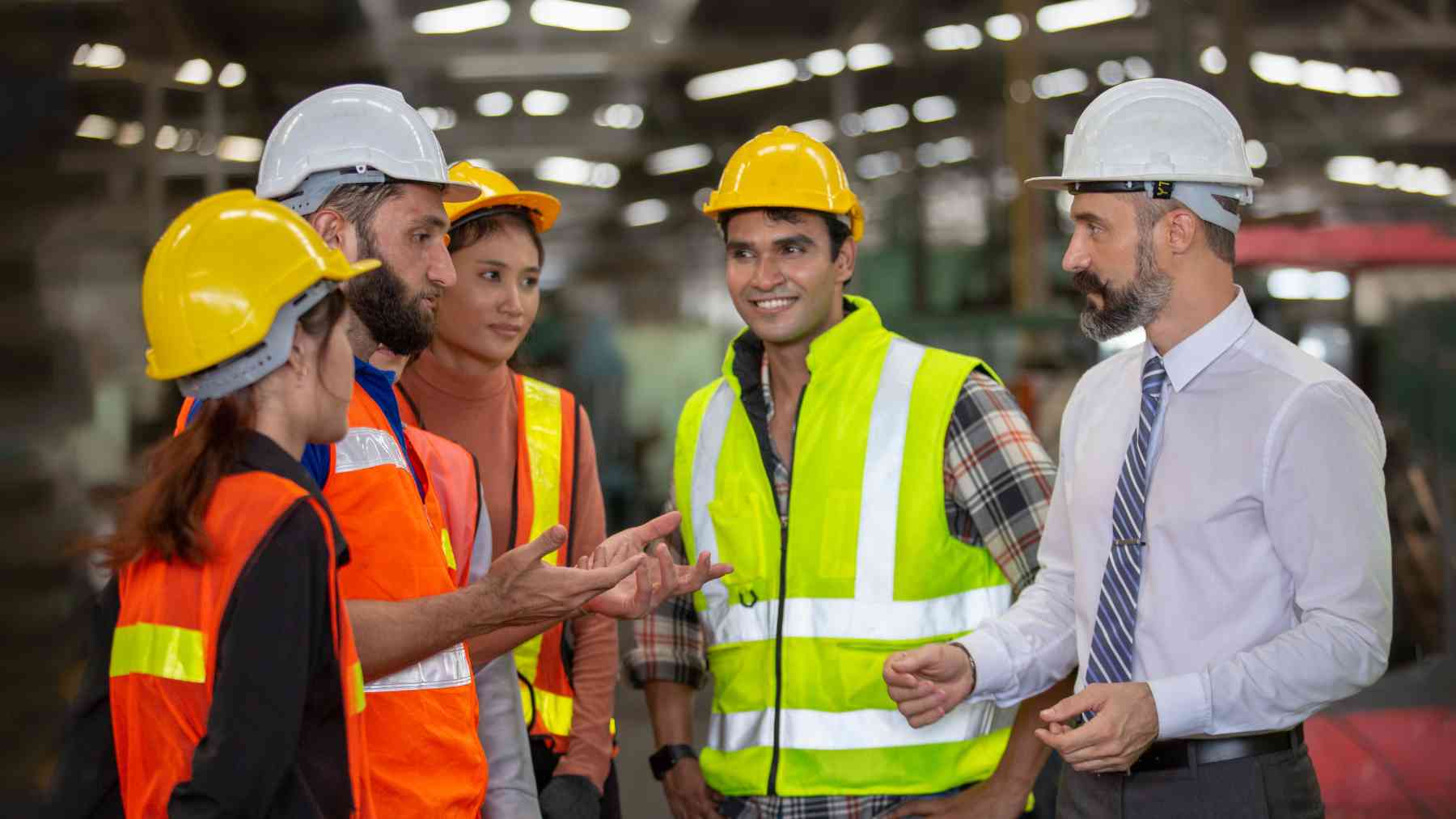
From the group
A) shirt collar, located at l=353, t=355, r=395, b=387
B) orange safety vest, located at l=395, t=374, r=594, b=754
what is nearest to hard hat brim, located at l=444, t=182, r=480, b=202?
shirt collar, located at l=353, t=355, r=395, b=387

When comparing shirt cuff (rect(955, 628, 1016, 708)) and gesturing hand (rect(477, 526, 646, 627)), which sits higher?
gesturing hand (rect(477, 526, 646, 627))

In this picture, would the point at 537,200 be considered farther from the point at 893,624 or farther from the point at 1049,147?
the point at 1049,147

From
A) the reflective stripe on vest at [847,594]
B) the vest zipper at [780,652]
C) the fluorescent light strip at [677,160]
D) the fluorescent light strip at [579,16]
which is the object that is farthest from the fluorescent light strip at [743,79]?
the vest zipper at [780,652]

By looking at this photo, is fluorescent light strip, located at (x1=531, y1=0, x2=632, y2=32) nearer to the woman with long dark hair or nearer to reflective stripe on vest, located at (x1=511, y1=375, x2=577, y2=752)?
reflective stripe on vest, located at (x1=511, y1=375, x2=577, y2=752)

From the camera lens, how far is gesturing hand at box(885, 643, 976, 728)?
2.24 metres

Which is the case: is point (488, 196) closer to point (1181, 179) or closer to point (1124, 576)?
point (1181, 179)

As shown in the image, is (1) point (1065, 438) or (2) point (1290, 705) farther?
(1) point (1065, 438)

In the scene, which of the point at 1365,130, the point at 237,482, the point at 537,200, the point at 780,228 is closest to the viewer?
the point at 237,482

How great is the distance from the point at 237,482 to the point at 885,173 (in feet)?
27.2

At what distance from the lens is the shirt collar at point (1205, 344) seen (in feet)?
7.06

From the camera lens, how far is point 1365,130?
10.1 m

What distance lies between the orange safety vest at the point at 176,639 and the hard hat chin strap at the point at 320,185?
0.69 metres

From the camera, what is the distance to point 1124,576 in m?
2.13

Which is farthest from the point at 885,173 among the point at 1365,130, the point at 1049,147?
the point at 1365,130
